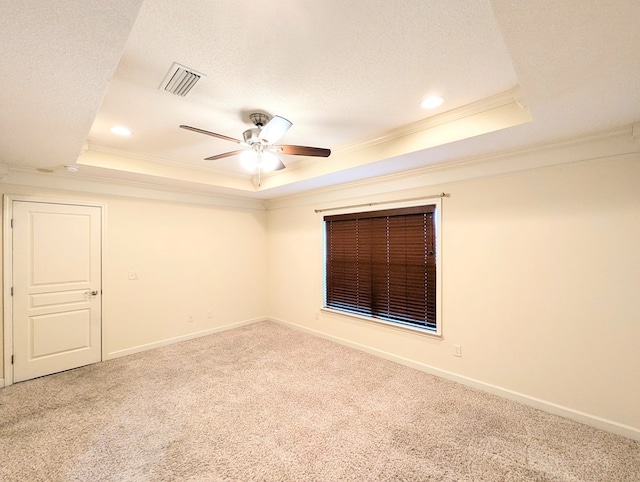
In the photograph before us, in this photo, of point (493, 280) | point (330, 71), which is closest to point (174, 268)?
point (330, 71)

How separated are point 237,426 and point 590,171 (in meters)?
3.67

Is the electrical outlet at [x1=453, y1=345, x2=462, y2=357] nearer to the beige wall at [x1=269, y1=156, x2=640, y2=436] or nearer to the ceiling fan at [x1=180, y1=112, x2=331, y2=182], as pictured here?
the beige wall at [x1=269, y1=156, x2=640, y2=436]

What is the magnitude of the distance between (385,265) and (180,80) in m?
3.00

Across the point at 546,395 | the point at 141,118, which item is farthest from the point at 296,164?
the point at 546,395

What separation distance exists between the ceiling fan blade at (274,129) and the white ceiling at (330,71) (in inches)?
9.5

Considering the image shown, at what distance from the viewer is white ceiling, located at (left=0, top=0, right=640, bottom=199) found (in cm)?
114

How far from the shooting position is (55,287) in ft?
11.0

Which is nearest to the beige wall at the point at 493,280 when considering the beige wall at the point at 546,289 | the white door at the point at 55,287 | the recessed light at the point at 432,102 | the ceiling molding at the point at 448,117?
the beige wall at the point at 546,289

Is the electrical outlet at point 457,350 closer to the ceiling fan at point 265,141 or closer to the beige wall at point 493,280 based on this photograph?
the beige wall at point 493,280

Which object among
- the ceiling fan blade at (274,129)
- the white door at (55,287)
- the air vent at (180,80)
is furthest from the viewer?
the white door at (55,287)

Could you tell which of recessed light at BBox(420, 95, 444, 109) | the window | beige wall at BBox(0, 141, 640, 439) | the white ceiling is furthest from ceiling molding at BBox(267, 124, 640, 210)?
recessed light at BBox(420, 95, 444, 109)

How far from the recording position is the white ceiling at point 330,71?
3.75 ft

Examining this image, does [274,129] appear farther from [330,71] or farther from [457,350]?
[457,350]

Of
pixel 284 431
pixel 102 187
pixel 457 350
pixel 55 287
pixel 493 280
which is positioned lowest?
pixel 284 431
